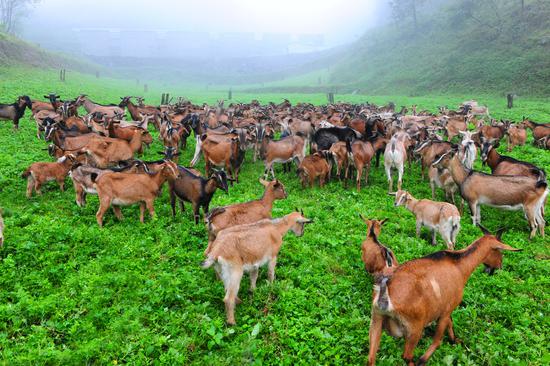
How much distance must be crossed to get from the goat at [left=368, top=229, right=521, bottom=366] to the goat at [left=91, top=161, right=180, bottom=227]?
6.64 metres

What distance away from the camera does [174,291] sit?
21.3ft

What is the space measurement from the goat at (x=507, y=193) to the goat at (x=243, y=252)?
5804mm

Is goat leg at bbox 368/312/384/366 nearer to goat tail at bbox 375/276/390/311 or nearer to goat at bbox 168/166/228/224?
goat tail at bbox 375/276/390/311

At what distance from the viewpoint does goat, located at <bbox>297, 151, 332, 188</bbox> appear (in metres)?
12.8

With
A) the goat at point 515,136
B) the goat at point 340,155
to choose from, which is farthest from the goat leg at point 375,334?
the goat at point 515,136

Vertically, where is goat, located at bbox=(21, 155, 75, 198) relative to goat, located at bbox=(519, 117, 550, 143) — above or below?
below

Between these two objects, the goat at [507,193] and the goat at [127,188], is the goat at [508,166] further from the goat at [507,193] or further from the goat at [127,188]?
the goat at [127,188]

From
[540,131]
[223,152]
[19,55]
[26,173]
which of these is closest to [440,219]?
[223,152]

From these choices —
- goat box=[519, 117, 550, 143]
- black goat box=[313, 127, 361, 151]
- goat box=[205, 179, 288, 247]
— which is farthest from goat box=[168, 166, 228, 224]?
goat box=[519, 117, 550, 143]

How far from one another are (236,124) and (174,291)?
14.1 metres

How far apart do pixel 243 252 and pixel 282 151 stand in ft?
26.6

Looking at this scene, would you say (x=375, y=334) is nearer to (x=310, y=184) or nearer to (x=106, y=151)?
(x=310, y=184)

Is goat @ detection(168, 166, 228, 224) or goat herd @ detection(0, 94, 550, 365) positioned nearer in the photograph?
goat herd @ detection(0, 94, 550, 365)

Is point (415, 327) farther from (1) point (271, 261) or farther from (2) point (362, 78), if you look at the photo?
(2) point (362, 78)
